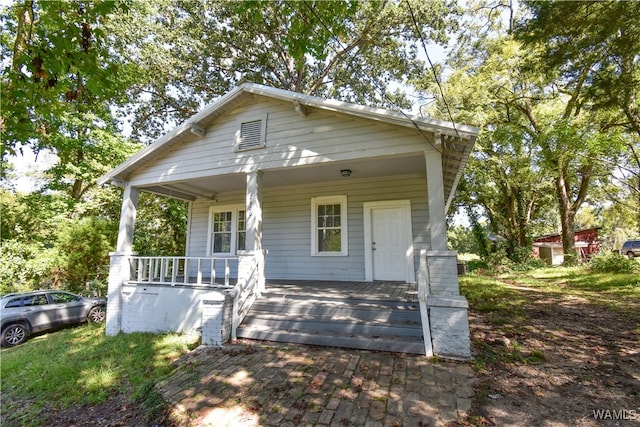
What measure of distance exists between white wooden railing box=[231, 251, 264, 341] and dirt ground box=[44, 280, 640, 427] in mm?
1862

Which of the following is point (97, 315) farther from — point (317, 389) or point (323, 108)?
point (323, 108)

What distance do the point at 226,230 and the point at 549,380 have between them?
810cm

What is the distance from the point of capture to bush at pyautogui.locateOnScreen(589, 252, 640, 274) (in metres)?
10.1

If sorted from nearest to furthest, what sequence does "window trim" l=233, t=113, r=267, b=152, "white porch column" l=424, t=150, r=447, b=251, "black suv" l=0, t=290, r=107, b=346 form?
"white porch column" l=424, t=150, r=447, b=251, "window trim" l=233, t=113, r=267, b=152, "black suv" l=0, t=290, r=107, b=346

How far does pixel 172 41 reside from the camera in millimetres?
11875

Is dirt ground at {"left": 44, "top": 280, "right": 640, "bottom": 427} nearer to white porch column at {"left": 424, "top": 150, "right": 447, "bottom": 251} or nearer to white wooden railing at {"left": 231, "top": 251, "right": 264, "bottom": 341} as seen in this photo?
white porch column at {"left": 424, "top": 150, "right": 447, "bottom": 251}

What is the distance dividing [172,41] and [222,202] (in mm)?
7624

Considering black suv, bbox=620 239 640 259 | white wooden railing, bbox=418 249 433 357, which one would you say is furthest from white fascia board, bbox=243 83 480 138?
black suv, bbox=620 239 640 259

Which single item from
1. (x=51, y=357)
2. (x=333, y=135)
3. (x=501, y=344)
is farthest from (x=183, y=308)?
(x=501, y=344)

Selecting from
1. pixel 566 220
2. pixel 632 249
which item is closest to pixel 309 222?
pixel 566 220

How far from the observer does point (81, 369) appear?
4.67 m

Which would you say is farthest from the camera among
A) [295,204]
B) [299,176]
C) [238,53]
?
[238,53]

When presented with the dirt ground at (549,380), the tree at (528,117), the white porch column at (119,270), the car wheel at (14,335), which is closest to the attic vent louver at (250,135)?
the white porch column at (119,270)

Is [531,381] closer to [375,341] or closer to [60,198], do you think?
[375,341]
